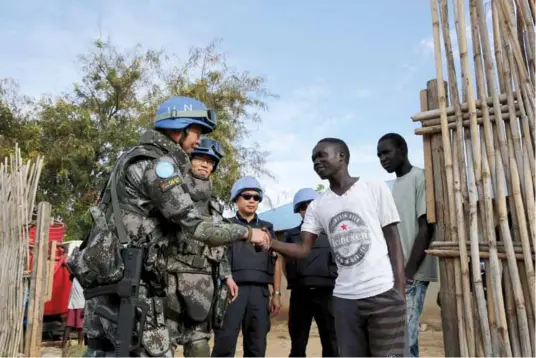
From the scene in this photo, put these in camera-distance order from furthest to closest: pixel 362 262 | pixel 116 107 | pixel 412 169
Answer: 1. pixel 116 107
2. pixel 412 169
3. pixel 362 262

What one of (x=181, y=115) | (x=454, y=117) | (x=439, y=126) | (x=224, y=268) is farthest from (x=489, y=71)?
(x=224, y=268)

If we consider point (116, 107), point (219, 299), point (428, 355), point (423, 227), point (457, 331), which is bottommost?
point (428, 355)

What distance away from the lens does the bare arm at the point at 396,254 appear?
2.90m

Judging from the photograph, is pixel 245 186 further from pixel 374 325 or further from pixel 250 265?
pixel 374 325

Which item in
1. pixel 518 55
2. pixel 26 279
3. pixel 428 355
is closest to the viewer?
pixel 518 55

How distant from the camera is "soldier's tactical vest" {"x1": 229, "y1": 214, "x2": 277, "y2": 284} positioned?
464 centimetres

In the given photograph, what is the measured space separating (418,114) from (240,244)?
210 centimetres

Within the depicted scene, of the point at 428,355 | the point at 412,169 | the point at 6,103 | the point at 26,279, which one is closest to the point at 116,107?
the point at 6,103

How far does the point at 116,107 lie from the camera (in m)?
16.1

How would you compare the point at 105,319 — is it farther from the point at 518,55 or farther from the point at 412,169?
the point at 518,55

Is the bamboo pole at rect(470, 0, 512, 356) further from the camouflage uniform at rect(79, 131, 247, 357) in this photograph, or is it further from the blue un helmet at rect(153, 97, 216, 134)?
the blue un helmet at rect(153, 97, 216, 134)

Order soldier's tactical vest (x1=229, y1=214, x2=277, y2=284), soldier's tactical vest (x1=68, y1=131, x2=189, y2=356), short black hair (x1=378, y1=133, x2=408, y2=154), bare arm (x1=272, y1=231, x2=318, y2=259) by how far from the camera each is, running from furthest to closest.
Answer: soldier's tactical vest (x1=229, y1=214, x2=277, y2=284), short black hair (x1=378, y1=133, x2=408, y2=154), bare arm (x1=272, y1=231, x2=318, y2=259), soldier's tactical vest (x1=68, y1=131, x2=189, y2=356)

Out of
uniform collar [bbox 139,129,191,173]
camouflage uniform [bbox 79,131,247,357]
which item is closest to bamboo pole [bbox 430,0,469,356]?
camouflage uniform [bbox 79,131,247,357]

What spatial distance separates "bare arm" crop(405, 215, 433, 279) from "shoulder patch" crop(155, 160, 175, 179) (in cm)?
187
